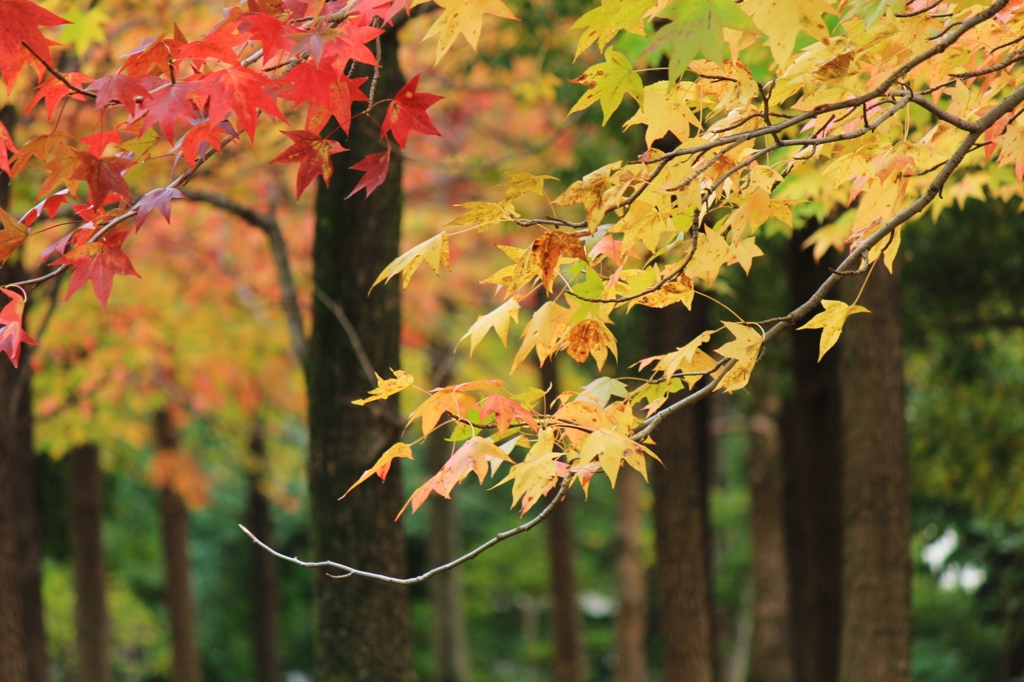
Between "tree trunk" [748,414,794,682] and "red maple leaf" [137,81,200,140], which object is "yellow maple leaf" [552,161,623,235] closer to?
"red maple leaf" [137,81,200,140]

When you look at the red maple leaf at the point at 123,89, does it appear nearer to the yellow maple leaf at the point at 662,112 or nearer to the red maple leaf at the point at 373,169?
the red maple leaf at the point at 373,169

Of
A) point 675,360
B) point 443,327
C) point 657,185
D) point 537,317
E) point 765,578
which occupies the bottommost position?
point 765,578

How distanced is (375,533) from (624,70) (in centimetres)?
308

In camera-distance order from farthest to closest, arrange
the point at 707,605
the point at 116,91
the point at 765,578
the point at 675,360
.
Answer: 1. the point at 765,578
2. the point at 707,605
3. the point at 675,360
4. the point at 116,91

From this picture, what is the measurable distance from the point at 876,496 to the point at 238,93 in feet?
14.8

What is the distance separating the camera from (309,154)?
272 centimetres

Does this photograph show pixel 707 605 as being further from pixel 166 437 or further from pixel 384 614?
pixel 166 437

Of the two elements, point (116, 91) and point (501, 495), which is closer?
point (116, 91)

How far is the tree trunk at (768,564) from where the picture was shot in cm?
1323

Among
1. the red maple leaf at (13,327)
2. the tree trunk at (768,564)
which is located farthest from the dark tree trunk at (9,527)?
the tree trunk at (768,564)

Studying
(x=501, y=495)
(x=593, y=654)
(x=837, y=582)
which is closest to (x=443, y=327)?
(x=837, y=582)

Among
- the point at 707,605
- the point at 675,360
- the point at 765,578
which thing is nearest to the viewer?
the point at 675,360

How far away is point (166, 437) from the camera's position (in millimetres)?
15094

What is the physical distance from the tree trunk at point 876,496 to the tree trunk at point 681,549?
1.42 metres
